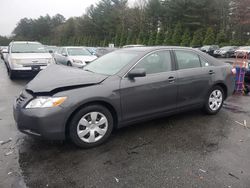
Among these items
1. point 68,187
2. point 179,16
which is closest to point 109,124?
point 68,187

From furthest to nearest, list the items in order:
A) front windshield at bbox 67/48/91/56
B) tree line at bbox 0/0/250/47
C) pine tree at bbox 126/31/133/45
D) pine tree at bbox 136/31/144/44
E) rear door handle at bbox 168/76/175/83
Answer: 1. pine tree at bbox 126/31/133/45
2. pine tree at bbox 136/31/144/44
3. tree line at bbox 0/0/250/47
4. front windshield at bbox 67/48/91/56
5. rear door handle at bbox 168/76/175/83

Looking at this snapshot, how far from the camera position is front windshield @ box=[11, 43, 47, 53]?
992 centimetres

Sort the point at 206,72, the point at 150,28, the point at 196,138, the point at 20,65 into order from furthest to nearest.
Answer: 1. the point at 150,28
2. the point at 20,65
3. the point at 206,72
4. the point at 196,138

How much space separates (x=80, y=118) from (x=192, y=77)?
2355mm

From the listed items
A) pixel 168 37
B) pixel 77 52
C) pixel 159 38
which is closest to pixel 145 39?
pixel 159 38

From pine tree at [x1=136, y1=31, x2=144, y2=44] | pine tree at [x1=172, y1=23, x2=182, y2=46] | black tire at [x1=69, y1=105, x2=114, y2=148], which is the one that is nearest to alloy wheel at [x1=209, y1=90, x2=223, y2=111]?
black tire at [x1=69, y1=105, x2=114, y2=148]

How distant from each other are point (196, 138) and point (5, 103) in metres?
4.98

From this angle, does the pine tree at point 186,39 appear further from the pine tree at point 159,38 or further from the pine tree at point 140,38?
the pine tree at point 140,38

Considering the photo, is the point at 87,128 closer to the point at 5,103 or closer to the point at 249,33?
the point at 5,103

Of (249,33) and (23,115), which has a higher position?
(249,33)

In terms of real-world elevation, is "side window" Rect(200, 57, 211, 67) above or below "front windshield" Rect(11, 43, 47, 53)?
below

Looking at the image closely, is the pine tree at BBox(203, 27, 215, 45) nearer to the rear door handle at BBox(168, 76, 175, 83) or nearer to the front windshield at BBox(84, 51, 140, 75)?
the front windshield at BBox(84, 51, 140, 75)

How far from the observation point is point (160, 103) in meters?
4.01

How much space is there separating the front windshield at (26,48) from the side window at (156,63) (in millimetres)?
7631
